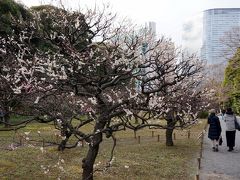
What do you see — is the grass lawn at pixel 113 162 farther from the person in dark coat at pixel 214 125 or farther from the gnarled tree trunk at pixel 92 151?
the person in dark coat at pixel 214 125

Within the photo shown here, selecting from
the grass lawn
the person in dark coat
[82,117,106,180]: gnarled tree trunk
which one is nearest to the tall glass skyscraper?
the person in dark coat

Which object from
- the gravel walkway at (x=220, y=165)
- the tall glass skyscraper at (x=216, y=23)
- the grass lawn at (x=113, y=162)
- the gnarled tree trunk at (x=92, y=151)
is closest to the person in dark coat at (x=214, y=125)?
the gravel walkway at (x=220, y=165)

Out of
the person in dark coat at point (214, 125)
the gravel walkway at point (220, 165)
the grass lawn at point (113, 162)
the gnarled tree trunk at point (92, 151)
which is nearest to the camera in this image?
the gnarled tree trunk at point (92, 151)

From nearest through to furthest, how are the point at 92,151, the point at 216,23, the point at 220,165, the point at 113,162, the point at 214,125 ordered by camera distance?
the point at 92,151 → the point at 113,162 → the point at 220,165 → the point at 214,125 → the point at 216,23

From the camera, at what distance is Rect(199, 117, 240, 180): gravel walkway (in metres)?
10.9

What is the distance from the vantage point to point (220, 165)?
12.4 metres

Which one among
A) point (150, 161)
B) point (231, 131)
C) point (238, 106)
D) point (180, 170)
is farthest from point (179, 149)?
point (238, 106)

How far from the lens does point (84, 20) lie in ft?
51.9

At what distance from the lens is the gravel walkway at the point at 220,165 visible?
10.9 meters

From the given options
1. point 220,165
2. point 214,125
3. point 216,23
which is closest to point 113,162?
point 220,165

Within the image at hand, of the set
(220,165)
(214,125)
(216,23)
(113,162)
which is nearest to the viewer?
(113,162)

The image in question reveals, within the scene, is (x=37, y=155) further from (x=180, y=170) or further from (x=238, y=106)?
(x=238, y=106)

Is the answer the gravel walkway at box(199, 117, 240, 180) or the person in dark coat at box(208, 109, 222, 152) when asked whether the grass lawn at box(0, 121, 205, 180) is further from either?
the person in dark coat at box(208, 109, 222, 152)

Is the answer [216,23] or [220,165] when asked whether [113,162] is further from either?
[216,23]
